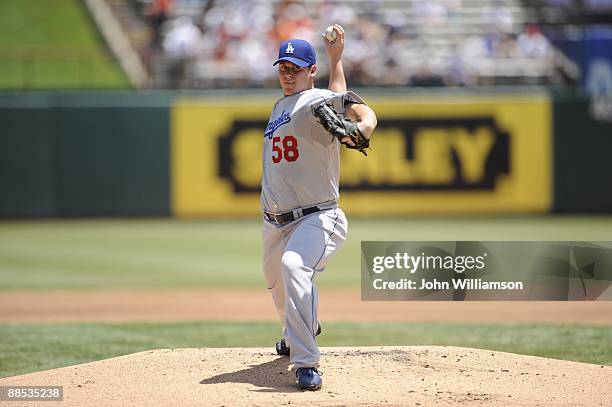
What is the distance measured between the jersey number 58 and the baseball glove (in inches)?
12.3

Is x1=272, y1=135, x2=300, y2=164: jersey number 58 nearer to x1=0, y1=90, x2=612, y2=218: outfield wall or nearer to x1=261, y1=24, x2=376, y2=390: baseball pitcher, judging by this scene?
x1=261, y1=24, x2=376, y2=390: baseball pitcher

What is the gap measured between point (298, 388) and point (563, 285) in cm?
468

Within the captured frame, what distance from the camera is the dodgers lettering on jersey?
5.65 meters

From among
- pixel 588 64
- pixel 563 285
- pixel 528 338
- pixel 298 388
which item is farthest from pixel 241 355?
pixel 588 64

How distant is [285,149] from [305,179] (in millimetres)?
199

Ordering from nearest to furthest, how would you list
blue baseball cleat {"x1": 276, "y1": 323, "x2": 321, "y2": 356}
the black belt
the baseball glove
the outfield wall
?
the baseball glove, the black belt, blue baseball cleat {"x1": 276, "y1": 323, "x2": 321, "y2": 356}, the outfield wall

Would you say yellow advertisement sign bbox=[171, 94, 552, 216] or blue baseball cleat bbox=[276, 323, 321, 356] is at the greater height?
yellow advertisement sign bbox=[171, 94, 552, 216]

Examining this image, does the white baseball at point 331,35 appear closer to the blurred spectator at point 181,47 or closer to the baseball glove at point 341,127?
the baseball glove at point 341,127

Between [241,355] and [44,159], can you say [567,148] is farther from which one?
[241,355]

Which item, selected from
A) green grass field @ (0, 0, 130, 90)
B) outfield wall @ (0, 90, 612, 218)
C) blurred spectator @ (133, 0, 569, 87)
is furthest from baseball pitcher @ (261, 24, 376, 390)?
green grass field @ (0, 0, 130, 90)

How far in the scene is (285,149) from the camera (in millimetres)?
5688

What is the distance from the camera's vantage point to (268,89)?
61.7ft

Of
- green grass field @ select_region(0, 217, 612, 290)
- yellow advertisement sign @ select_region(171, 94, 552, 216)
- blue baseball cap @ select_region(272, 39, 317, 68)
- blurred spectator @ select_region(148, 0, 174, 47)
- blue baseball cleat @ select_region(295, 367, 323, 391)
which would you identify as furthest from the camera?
blurred spectator @ select_region(148, 0, 174, 47)

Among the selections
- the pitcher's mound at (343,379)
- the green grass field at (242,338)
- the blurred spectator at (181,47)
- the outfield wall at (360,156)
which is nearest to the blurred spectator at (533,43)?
the outfield wall at (360,156)
